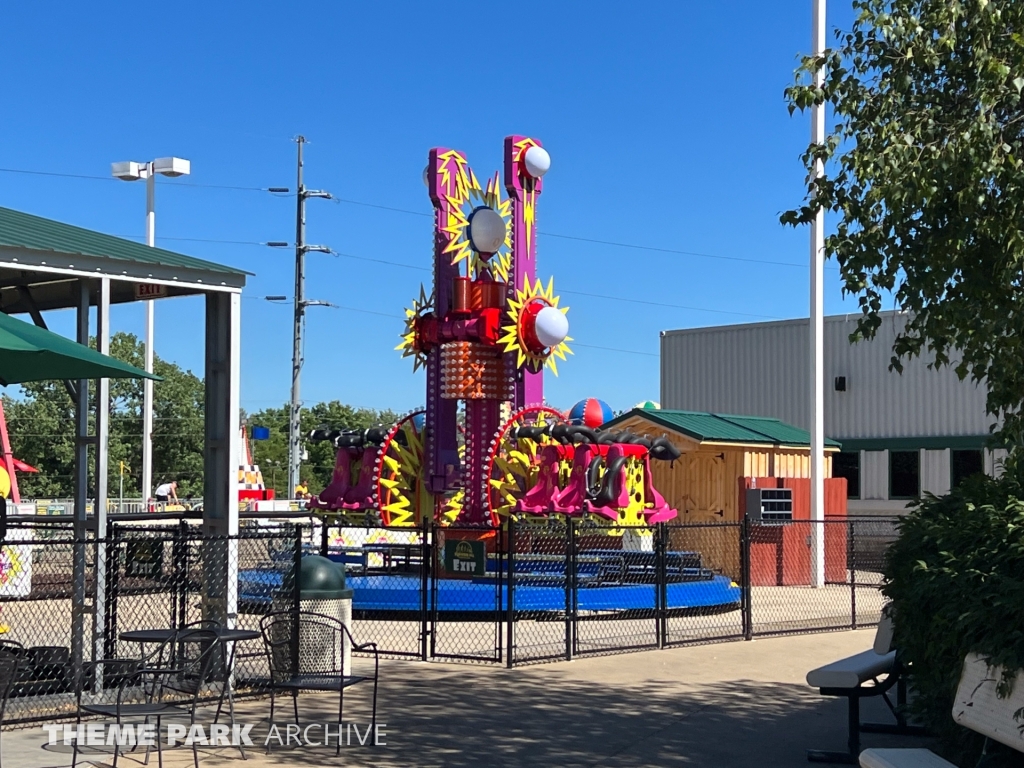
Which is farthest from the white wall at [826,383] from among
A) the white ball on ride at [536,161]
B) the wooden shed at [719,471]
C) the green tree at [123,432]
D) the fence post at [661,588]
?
the green tree at [123,432]

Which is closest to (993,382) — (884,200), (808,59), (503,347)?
(884,200)

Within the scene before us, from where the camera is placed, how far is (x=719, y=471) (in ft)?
91.5

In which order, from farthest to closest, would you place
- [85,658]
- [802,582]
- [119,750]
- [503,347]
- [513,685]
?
1. [802,582]
2. [503,347]
3. [513,685]
4. [85,658]
5. [119,750]

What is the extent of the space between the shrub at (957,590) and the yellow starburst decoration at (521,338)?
13.6 meters

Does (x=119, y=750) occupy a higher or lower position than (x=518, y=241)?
lower

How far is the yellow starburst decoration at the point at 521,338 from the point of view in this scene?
22422mm

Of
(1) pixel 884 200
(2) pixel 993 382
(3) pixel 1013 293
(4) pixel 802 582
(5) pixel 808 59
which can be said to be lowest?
(4) pixel 802 582

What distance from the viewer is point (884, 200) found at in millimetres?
9281

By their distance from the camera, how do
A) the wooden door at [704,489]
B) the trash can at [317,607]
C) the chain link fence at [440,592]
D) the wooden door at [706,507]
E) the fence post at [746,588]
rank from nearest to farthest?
1. the chain link fence at [440,592]
2. the trash can at [317,607]
3. the fence post at [746,588]
4. the wooden door at [706,507]
5. the wooden door at [704,489]

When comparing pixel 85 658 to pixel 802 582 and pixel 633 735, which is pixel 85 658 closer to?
pixel 633 735

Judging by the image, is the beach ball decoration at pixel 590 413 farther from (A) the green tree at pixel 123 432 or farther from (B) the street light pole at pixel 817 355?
(A) the green tree at pixel 123 432

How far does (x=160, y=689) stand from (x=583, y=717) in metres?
3.47

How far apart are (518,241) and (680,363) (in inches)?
657

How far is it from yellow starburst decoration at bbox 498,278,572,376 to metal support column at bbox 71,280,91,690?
35.9ft
